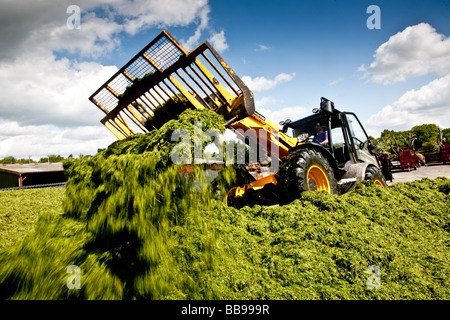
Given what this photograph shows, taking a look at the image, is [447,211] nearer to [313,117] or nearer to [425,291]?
[425,291]

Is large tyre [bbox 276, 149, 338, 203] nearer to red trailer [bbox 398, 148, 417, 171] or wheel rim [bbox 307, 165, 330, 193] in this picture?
wheel rim [bbox 307, 165, 330, 193]

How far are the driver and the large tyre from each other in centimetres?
119

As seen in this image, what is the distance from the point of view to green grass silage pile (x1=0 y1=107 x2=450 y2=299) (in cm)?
238

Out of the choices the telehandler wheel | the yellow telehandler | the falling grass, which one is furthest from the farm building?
the telehandler wheel

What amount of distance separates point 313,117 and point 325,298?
16.5 ft

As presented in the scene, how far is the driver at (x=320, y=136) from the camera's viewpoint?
6.14m

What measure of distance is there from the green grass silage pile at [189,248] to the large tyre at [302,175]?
100cm

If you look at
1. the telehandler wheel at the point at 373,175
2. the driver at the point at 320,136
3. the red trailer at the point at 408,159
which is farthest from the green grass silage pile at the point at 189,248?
the red trailer at the point at 408,159

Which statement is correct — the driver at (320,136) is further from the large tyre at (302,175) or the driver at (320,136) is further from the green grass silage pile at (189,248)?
the green grass silage pile at (189,248)

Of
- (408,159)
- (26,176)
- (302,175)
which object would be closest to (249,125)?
(302,175)

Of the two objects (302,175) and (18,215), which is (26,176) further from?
(302,175)

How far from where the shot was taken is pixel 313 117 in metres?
6.52

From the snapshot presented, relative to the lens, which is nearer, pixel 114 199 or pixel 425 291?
pixel 425 291

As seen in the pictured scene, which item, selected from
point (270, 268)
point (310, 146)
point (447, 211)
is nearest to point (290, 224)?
point (270, 268)
